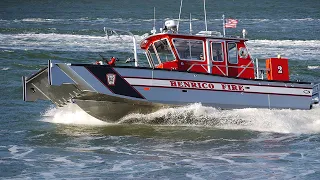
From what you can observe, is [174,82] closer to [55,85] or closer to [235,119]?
[235,119]

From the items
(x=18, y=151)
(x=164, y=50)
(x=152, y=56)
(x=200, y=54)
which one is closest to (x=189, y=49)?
(x=200, y=54)

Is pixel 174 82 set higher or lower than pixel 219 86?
higher

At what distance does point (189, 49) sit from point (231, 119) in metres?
2.16

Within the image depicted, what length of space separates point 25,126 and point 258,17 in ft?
176

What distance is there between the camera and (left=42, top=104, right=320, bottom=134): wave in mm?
21734

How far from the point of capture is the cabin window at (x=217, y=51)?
2211cm

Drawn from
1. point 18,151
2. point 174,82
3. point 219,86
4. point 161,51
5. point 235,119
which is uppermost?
point 161,51

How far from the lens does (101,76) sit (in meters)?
20.4

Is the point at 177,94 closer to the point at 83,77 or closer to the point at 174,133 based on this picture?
the point at 174,133


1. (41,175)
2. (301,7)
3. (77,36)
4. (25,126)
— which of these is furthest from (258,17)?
(41,175)

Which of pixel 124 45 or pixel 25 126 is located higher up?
pixel 124 45

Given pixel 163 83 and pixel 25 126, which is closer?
pixel 163 83

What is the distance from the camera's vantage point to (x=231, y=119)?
22047mm

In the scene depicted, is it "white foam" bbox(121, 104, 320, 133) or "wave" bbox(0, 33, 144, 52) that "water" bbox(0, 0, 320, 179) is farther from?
"wave" bbox(0, 33, 144, 52)
